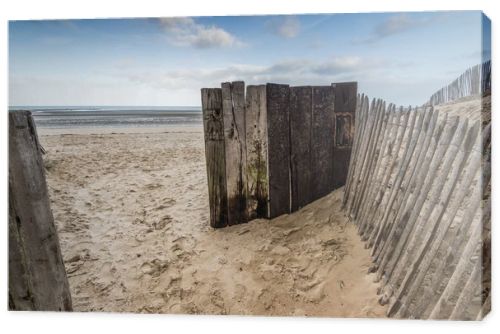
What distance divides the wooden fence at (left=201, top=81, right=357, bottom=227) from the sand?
0.16 meters

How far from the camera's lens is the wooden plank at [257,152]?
275 centimetres

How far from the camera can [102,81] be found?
2.53 meters

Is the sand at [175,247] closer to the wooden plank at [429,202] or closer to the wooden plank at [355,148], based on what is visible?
the wooden plank at [355,148]

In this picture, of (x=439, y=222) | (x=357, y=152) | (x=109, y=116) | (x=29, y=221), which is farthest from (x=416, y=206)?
(x=109, y=116)

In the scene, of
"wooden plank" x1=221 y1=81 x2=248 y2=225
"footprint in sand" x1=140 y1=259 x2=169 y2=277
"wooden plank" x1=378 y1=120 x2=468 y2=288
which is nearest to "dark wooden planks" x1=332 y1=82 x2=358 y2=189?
"wooden plank" x1=221 y1=81 x2=248 y2=225

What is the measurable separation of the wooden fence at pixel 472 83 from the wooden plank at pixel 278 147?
3.34ft

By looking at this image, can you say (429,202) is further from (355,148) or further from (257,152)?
(257,152)

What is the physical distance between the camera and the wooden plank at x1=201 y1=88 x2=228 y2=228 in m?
2.73

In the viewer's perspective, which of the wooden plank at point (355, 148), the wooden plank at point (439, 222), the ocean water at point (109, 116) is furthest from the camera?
the wooden plank at point (355, 148)

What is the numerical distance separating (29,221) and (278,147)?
174cm

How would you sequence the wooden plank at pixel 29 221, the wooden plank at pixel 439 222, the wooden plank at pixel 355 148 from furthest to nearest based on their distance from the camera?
the wooden plank at pixel 355 148 < the wooden plank at pixel 29 221 < the wooden plank at pixel 439 222

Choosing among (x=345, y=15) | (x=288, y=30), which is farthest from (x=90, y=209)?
(x=345, y=15)

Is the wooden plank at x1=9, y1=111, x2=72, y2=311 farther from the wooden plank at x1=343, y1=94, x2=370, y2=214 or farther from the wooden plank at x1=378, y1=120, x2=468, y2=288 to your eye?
the wooden plank at x1=343, y1=94, x2=370, y2=214

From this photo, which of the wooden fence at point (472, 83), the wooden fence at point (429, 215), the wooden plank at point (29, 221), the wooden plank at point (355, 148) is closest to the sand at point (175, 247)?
the wooden plank at point (355, 148)
